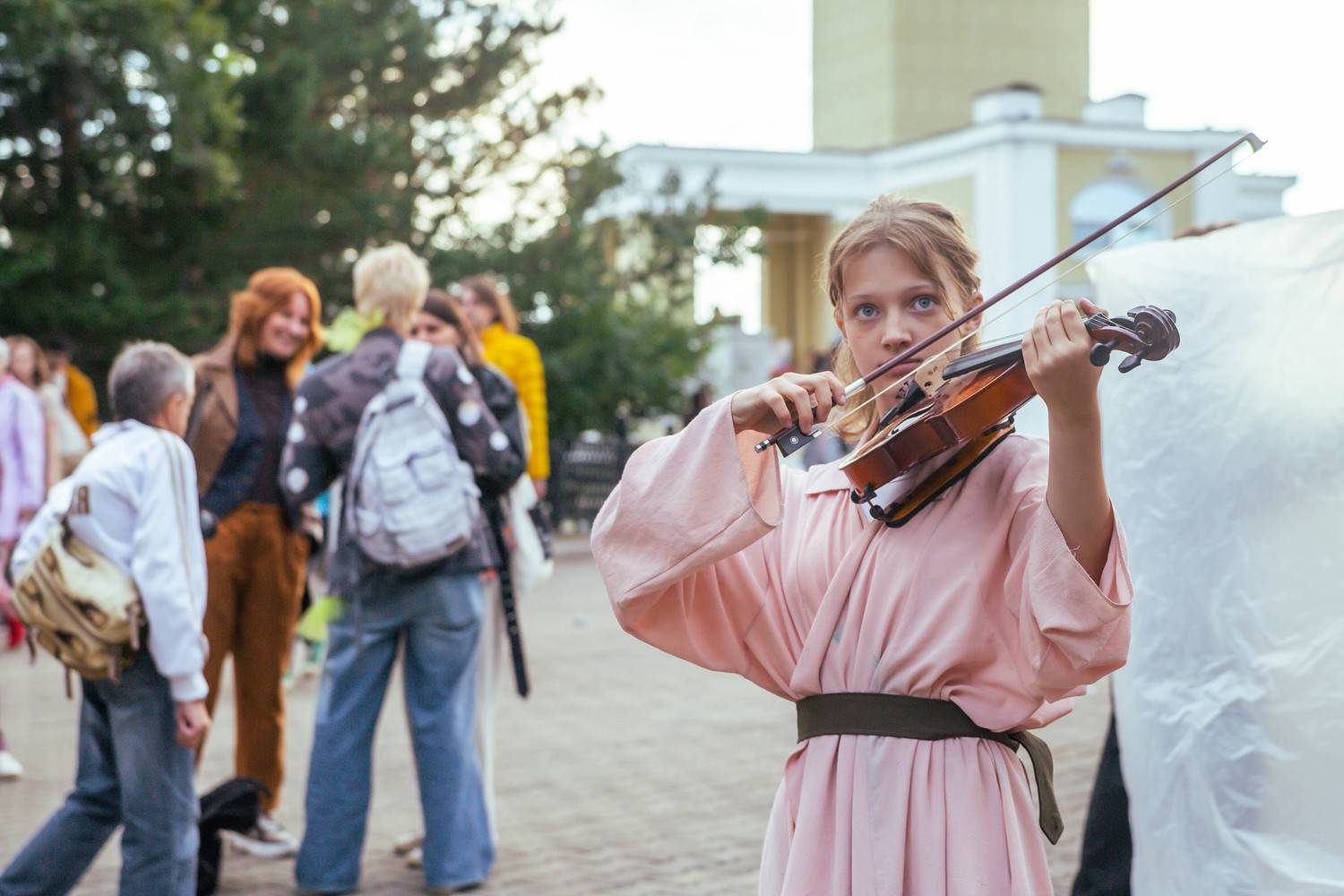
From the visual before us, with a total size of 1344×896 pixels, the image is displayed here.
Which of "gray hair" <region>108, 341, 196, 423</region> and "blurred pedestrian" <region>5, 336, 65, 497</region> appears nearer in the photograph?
"gray hair" <region>108, 341, 196, 423</region>

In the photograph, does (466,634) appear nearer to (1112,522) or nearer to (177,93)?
(1112,522)

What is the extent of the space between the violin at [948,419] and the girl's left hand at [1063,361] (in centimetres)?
4

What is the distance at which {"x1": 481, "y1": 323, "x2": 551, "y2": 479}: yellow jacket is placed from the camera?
282 inches

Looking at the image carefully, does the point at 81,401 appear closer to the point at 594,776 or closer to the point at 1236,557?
the point at 594,776

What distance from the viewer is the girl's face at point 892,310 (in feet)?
7.52

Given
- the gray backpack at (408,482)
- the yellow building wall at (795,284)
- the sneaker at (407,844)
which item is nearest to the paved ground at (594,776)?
the sneaker at (407,844)

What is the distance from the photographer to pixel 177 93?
44.9 ft

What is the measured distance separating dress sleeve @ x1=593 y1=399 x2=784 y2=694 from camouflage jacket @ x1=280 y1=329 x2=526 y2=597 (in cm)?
280

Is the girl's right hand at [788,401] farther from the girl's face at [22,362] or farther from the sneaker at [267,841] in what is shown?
the girl's face at [22,362]

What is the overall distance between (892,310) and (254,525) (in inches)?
149

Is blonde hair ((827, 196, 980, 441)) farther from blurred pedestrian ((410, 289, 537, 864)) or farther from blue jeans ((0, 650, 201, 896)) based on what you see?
blurred pedestrian ((410, 289, 537, 864))

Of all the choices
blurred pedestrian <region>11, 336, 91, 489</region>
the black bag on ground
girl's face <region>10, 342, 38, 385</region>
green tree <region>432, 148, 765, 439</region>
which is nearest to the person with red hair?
the black bag on ground

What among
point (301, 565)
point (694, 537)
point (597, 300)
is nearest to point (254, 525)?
point (301, 565)

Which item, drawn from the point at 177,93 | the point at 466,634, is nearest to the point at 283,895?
the point at 466,634
